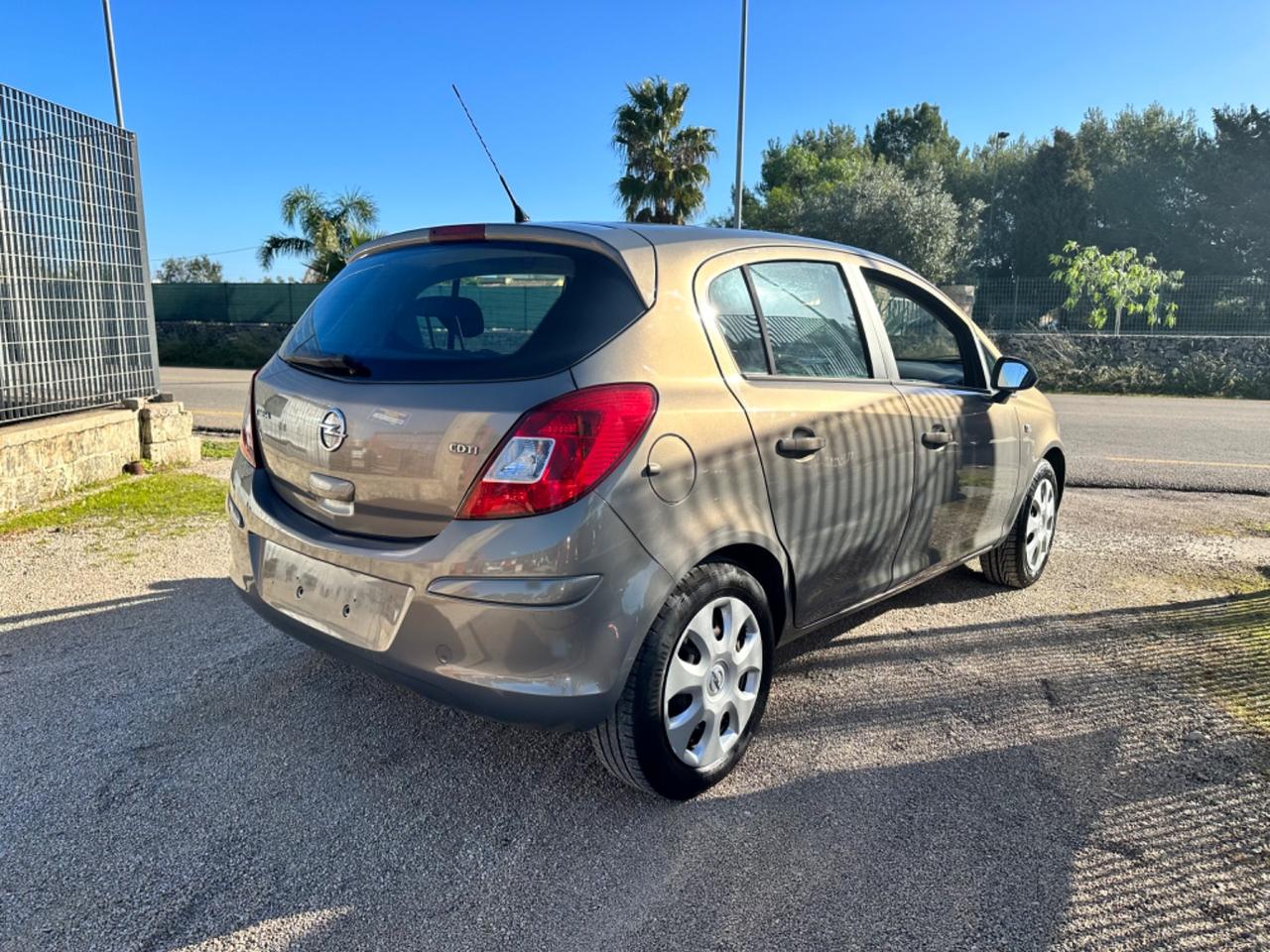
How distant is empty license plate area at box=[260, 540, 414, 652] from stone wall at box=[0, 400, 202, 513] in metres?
4.11

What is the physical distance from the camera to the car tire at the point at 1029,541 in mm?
4516

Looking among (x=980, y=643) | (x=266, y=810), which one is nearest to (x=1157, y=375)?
(x=980, y=643)

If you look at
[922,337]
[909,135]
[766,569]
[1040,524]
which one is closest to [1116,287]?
[1040,524]

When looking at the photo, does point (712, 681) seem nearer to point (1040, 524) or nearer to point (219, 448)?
point (1040, 524)

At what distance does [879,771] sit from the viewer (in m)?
2.83

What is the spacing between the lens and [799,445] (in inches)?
113

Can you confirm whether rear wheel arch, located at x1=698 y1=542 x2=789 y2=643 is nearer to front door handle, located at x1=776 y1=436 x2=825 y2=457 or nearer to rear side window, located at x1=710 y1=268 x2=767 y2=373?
front door handle, located at x1=776 y1=436 x2=825 y2=457

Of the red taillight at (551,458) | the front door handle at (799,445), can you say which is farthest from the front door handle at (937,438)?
the red taillight at (551,458)

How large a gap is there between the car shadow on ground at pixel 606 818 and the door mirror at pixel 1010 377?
1.26m

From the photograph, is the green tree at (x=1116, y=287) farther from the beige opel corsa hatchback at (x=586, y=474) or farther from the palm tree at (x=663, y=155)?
the beige opel corsa hatchback at (x=586, y=474)

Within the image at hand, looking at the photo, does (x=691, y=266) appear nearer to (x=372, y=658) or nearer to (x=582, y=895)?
(x=372, y=658)

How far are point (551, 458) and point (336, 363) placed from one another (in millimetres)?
880

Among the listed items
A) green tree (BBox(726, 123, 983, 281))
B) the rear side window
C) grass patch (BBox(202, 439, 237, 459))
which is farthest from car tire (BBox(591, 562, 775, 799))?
green tree (BBox(726, 123, 983, 281))

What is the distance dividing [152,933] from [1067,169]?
53.2 m
